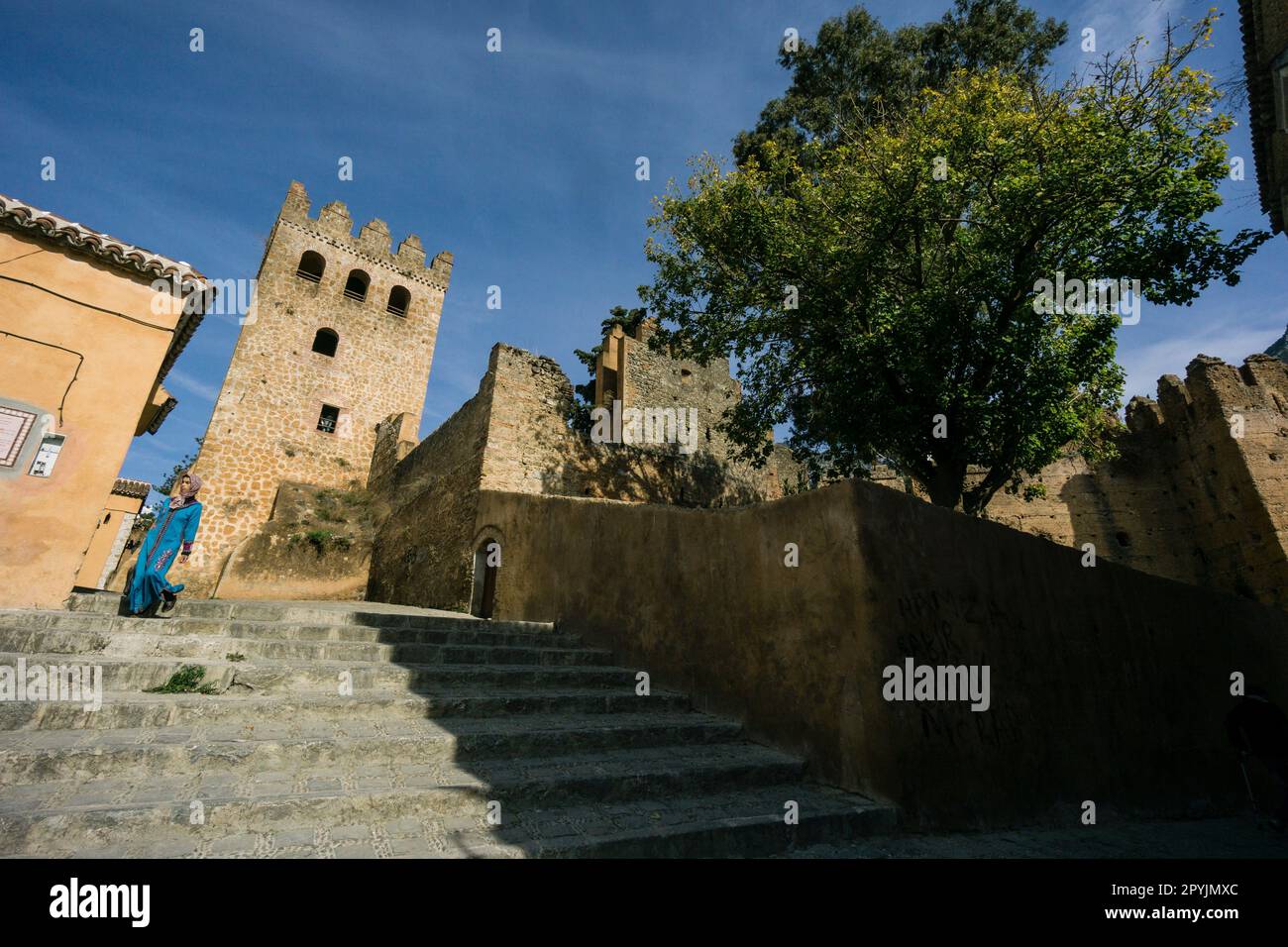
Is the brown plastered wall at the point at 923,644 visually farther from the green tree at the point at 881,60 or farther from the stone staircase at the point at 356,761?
the green tree at the point at 881,60

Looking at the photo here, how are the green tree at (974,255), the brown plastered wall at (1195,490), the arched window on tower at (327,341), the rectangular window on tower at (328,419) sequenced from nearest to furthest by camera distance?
the green tree at (974,255) < the brown plastered wall at (1195,490) < the rectangular window on tower at (328,419) < the arched window on tower at (327,341)

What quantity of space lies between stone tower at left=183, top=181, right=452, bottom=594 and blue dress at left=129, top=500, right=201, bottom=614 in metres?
11.7

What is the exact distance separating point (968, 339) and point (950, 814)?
7.30 metres

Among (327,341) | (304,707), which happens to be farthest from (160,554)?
(327,341)

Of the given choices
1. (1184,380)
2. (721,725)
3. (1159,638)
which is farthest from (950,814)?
(1184,380)

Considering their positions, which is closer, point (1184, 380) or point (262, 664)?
point (262, 664)

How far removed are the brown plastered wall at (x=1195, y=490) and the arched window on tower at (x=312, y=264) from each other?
26110 mm

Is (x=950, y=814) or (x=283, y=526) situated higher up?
(x=283, y=526)

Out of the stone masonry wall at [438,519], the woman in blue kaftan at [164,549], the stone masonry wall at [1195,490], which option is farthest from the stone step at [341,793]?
the stone masonry wall at [1195,490]

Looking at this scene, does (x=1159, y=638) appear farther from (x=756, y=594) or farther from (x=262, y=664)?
(x=262, y=664)

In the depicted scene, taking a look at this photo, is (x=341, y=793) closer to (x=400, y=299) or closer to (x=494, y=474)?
(x=494, y=474)

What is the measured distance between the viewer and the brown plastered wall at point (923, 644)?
3.95 m

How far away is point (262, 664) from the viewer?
13.5ft
